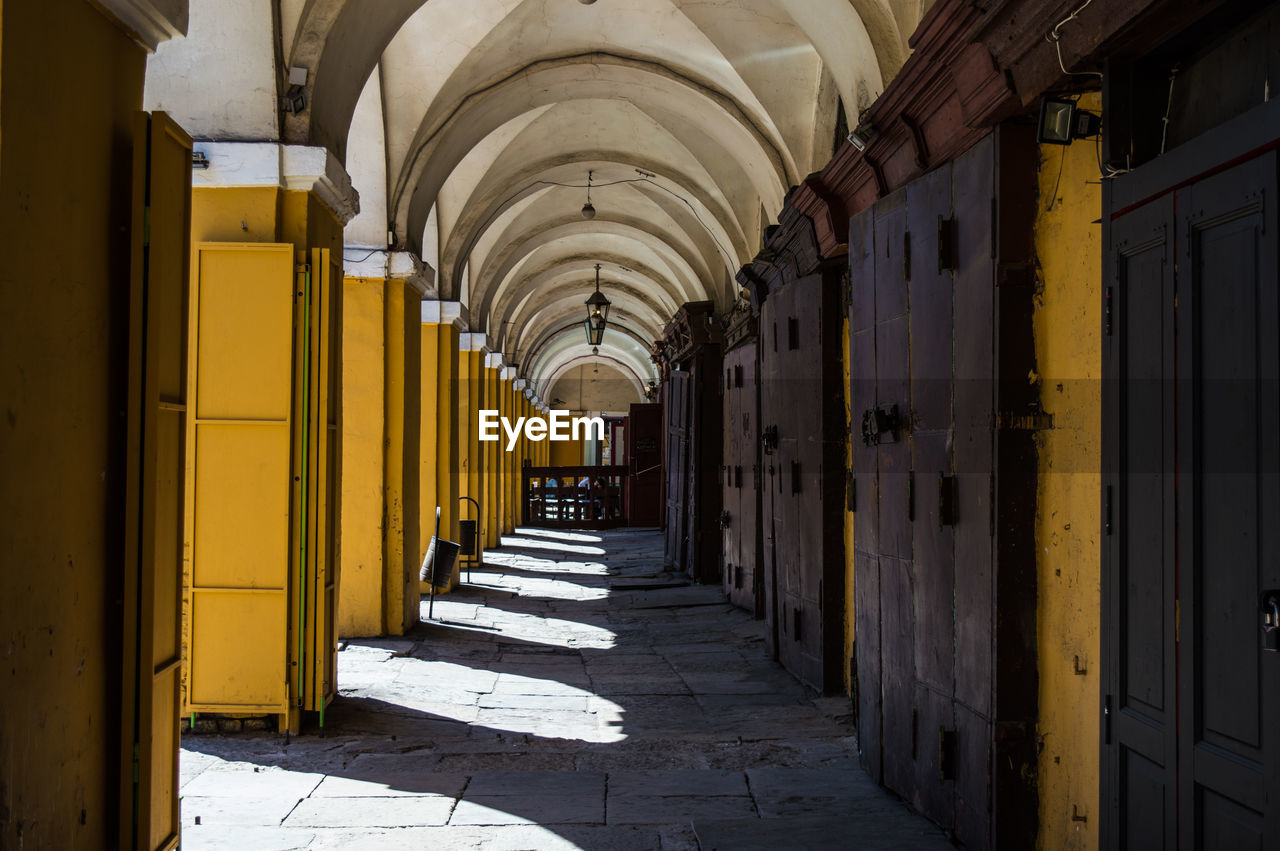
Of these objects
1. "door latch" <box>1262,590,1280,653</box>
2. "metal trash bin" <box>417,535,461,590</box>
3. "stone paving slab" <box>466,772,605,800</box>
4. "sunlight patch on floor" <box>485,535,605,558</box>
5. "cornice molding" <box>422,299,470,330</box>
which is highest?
"cornice molding" <box>422,299,470,330</box>

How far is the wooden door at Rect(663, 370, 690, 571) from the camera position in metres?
14.5

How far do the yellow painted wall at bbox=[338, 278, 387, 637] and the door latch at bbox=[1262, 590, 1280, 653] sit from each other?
24.4 feet

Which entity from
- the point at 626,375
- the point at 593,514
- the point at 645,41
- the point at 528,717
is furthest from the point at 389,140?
the point at 626,375

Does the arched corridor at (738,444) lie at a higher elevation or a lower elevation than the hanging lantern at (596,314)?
lower

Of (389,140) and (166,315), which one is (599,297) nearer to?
(389,140)

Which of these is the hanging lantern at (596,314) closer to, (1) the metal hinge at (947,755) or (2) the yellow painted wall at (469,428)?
(2) the yellow painted wall at (469,428)

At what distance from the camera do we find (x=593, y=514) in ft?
76.8

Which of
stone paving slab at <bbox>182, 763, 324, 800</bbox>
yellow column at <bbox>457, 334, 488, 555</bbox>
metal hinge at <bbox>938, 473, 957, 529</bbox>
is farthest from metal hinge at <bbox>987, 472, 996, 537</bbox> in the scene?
yellow column at <bbox>457, 334, 488, 555</bbox>

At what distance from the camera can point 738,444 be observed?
11.0 m

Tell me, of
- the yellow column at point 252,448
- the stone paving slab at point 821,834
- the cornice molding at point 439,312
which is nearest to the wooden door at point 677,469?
the cornice molding at point 439,312

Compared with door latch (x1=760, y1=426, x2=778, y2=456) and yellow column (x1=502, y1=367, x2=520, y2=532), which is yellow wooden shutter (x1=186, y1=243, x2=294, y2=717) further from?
yellow column (x1=502, y1=367, x2=520, y2=532)

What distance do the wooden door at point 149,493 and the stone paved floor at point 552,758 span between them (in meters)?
0.89

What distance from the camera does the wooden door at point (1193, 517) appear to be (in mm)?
2346

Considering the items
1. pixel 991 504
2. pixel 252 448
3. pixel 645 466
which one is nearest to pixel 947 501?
pixel 991 504
